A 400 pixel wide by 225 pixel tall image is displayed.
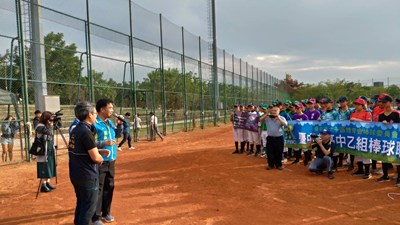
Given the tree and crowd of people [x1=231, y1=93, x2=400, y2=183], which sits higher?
the tree

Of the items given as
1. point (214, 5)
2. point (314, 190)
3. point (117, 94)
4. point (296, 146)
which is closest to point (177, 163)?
point (296, 146)

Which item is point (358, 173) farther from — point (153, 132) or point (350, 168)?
point (153, 132)

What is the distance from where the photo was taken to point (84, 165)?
4.05 m

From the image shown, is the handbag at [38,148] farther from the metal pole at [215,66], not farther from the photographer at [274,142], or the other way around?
the metal pole at [215,66]

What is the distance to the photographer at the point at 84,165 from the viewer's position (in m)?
3.99

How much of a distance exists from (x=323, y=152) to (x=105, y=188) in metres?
5.34

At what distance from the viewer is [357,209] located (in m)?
5.50

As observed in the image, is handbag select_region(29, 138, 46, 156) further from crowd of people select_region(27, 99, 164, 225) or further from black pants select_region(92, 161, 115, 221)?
black pants select_region(92, 161, 115, 221)

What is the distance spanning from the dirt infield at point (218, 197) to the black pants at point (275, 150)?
1.23 ft

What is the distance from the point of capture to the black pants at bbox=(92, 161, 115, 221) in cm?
485

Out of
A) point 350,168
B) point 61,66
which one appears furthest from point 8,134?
point 350,168

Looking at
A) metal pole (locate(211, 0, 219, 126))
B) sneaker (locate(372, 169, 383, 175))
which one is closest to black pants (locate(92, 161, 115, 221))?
sneaker (locate(372, 169, 383, 175))

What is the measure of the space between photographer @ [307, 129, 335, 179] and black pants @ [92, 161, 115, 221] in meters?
5.01

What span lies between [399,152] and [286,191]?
8.23 feet
